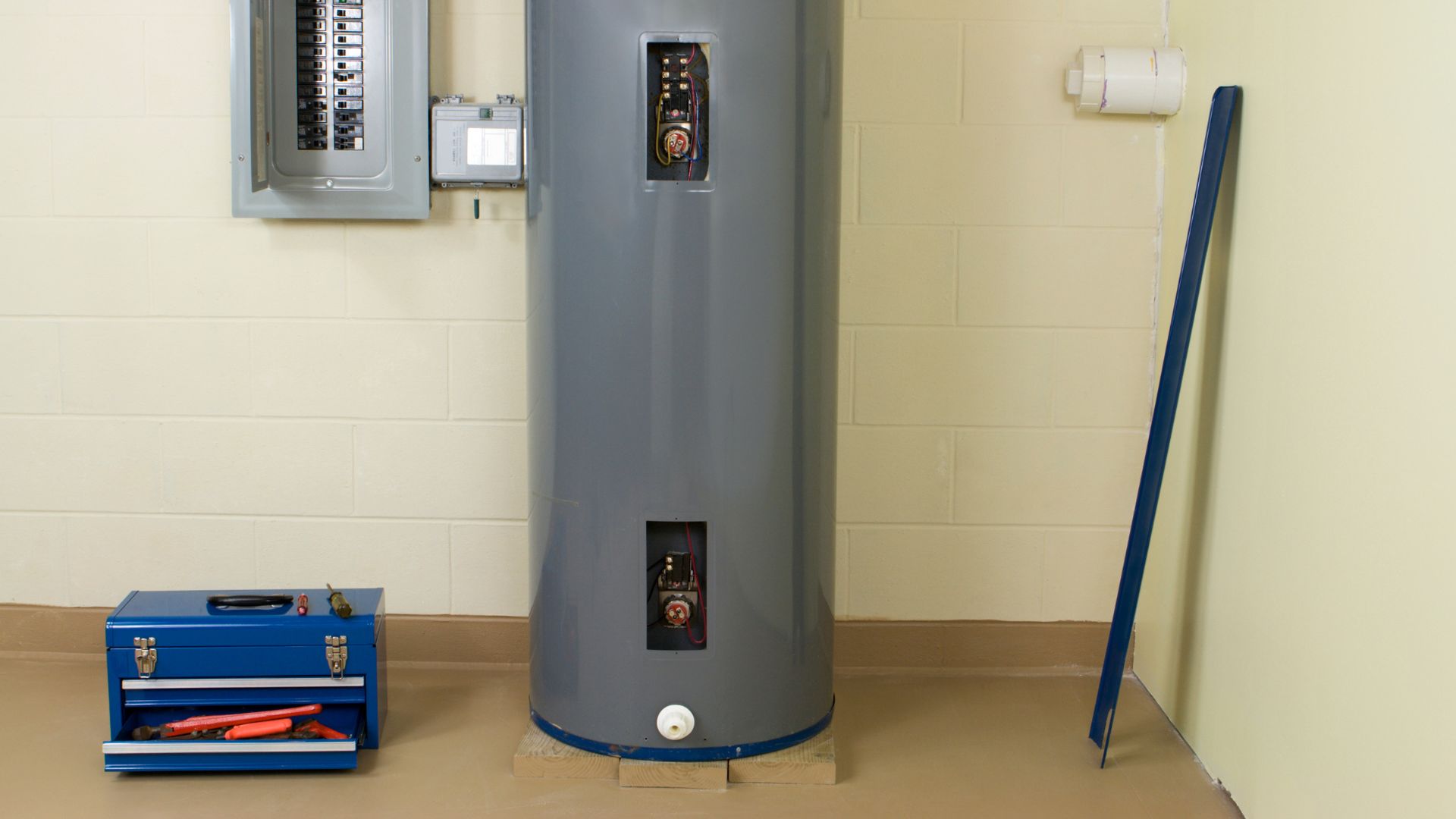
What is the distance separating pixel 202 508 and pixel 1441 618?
253cm

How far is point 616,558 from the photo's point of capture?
7.41 feet

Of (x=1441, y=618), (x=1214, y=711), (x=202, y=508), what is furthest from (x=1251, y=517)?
(x=202, y=508)

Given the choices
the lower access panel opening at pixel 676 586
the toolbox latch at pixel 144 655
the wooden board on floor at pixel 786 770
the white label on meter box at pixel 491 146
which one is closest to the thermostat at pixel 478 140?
the white label on meter box at pixel 491 146

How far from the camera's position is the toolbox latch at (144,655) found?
2303 millimetres

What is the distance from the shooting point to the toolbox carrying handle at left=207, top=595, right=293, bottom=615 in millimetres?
2410

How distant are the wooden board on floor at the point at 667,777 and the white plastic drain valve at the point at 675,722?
63 millimetres

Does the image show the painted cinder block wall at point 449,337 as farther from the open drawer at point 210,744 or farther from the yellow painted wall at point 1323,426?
the open drawer at point 210,744

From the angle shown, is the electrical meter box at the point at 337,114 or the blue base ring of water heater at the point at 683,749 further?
the electrical meter box at the point at 337,114

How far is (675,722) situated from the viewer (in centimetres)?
224

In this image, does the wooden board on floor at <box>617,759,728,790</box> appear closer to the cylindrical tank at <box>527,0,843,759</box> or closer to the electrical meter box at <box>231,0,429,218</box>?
the cylindrical tank at <box>527,0,843,759</box>

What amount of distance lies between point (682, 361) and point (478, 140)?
833 millimetres

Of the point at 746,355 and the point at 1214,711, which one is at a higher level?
the point at 746,355

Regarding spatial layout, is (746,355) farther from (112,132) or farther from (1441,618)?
(112,132)

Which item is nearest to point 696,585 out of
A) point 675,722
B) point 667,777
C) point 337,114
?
point 675,722
